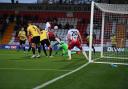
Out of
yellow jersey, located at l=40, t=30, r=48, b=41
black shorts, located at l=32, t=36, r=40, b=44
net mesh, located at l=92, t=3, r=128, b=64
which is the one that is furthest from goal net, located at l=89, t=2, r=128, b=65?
black shorts, located at l=32, t=36, r=40, b=44

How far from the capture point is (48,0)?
148ft

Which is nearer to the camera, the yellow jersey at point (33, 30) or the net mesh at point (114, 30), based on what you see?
the yellow jersey at point (33, 30)

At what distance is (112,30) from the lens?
2600 cm

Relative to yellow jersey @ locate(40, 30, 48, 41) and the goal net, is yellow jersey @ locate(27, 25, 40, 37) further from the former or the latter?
the goal net

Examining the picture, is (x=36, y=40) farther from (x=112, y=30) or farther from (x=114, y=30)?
(x=112, y=30)

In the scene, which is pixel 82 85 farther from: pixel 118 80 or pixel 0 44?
pixel 0 44

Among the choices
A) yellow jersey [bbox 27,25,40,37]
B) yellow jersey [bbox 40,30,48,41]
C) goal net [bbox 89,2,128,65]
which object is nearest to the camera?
yellow jersey [bbox 27,25,40,37]

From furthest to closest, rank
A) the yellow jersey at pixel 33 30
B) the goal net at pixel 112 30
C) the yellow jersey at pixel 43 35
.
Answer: the yellow jersey at pixel 43 35
the goal net at pixel 112 30
the yellow jersey at pixel 33 30

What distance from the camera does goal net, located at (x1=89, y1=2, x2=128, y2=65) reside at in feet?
69.6

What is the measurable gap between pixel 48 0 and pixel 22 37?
628 inches

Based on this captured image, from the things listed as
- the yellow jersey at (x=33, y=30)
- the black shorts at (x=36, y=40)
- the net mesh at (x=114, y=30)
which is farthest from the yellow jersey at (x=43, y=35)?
the net mesh at (x=114, y=30)

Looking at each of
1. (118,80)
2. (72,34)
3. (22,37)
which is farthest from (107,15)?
(118,80)

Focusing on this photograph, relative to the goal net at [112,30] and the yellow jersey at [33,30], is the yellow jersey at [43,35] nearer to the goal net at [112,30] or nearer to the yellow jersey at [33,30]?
the yellow jersey at [33,30]

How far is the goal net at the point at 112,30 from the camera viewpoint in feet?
69.6
